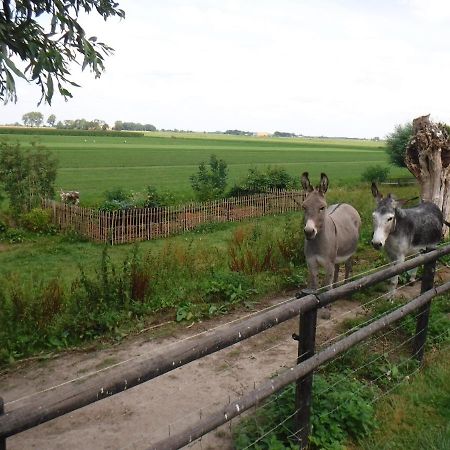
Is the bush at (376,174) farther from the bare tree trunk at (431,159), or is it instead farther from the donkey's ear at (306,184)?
the donkey's ear at (306,184)

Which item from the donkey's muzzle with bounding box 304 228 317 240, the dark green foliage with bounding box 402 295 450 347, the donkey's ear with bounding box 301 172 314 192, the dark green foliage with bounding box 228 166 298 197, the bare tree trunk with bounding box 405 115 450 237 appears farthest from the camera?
the dark green foliage with bounding box 228 166 298 197

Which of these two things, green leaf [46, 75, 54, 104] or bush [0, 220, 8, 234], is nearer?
green leaf [46, 75, 54, 104]

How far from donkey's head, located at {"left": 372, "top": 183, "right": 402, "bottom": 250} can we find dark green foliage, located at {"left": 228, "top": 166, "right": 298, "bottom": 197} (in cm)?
1670

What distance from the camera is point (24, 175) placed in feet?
61.5

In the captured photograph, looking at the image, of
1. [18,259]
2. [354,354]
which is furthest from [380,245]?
[18,259]

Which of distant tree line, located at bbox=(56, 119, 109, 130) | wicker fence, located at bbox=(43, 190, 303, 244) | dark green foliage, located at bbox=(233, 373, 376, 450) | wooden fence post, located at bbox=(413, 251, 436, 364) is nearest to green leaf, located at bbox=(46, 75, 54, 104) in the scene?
dark green foliage, located at bbox=(233, 373, 376, 450)

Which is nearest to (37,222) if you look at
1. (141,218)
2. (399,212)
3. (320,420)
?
(141,218)

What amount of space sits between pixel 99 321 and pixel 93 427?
2.37 meters

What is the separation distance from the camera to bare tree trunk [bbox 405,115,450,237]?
1188 centimetres

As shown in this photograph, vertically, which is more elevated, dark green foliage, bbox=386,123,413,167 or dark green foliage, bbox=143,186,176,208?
dark green foliage, bbox=386,123,413,167

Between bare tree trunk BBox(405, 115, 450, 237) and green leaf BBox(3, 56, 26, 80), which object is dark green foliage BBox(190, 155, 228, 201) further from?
green leaf BBox(3, 56, 26, 80)

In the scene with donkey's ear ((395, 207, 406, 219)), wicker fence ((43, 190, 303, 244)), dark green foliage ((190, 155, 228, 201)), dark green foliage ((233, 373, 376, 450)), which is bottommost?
wicker fence ((43, 190, 303, 244))

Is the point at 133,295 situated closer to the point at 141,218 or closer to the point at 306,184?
the point at 306,184

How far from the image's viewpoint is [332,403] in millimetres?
3932
